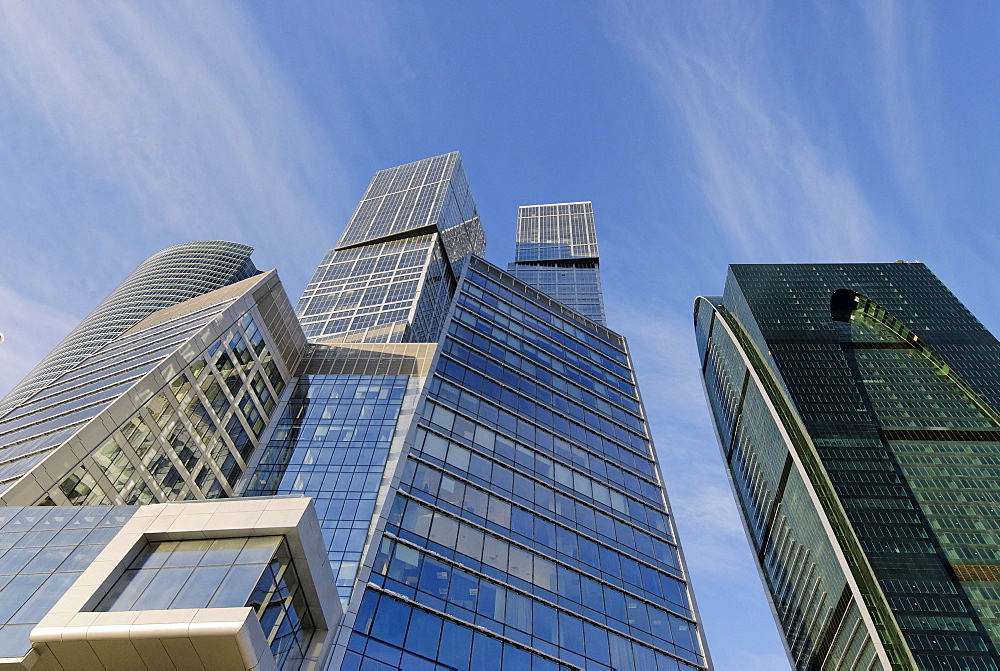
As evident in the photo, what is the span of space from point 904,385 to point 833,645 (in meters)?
67.4

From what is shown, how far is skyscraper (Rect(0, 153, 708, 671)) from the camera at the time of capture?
1204 inches

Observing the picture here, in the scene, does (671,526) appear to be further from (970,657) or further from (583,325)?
(970,657)

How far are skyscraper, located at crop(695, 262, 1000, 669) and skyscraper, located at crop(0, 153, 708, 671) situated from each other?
79.3 m

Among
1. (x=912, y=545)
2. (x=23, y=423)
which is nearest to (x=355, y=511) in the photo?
(x=23, y=423)

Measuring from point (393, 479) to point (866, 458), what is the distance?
5195 inches

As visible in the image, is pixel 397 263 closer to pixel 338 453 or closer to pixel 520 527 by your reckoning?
pixel 338 453

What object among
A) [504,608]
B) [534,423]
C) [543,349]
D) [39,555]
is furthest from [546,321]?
[39,555]

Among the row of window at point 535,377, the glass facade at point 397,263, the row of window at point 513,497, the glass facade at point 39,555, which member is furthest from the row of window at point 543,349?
the glass facade at point 397,263

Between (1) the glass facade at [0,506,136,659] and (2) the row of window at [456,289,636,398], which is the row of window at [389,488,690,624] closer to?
(1) the glass facade at [0,506,136,659]

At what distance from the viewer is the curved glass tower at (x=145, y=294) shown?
157875 mm

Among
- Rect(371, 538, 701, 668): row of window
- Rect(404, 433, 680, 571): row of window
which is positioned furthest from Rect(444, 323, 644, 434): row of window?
Rect(371, 538, 701, 668): row of window

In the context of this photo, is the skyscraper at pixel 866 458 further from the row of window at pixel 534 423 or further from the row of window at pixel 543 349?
the row of window at pixel 534 423

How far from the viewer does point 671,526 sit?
193 feet

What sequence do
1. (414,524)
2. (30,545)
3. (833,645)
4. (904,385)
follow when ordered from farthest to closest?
(904,385), (833,645), (414,524), (30,545)
